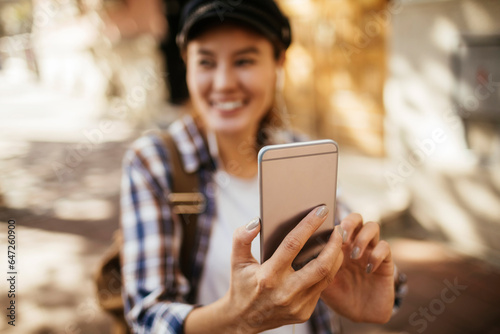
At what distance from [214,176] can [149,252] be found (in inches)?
12.7

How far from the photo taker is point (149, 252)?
1.02 metres

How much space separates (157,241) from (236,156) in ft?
1.34

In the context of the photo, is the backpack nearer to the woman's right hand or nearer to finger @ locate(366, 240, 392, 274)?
the woman's right hand

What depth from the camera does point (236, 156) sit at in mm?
1310

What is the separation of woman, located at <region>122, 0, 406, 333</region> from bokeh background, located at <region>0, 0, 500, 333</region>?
86 centimetres

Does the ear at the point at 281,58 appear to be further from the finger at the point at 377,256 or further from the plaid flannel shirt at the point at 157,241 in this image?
the finger at the point at 377,256

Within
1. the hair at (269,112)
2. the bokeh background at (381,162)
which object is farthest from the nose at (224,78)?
the bokeh background at (381,162)

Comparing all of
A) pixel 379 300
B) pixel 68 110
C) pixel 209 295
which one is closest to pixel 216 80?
pixel 209 295

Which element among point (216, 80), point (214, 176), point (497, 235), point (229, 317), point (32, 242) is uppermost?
point (216, 80)

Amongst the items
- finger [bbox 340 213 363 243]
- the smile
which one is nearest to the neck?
the smile

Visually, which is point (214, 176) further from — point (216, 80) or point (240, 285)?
point (240, 285)

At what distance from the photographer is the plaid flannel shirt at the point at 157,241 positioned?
0.99 m

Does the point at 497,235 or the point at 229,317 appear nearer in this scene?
the point at 229,317

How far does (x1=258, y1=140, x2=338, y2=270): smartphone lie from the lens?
0.74 meters
